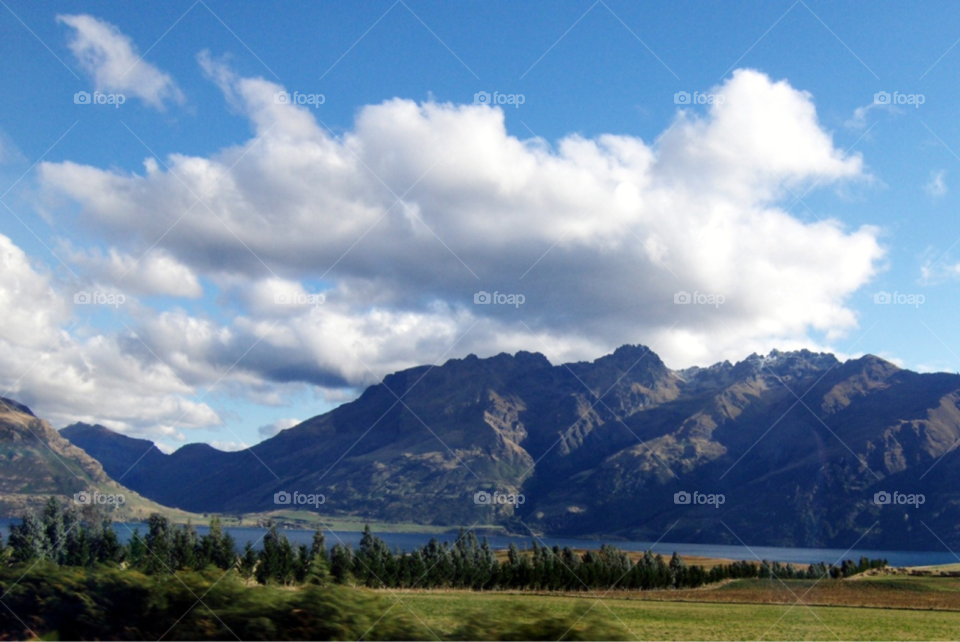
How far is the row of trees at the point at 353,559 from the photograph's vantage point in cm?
6072

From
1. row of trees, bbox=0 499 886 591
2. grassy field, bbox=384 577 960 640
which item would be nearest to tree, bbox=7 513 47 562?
row of trees, bbox=0 499 886 591

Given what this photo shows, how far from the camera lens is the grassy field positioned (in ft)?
54.1

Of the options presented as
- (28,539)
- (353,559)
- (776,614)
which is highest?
(28,539)

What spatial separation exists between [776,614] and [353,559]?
4681 cm

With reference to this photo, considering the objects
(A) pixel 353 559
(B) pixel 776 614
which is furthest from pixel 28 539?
(B) pixel 776 614

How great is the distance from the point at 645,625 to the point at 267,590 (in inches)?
1164

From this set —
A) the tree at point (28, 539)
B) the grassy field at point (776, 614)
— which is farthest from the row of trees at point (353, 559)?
the grassy field at point (776, 614)

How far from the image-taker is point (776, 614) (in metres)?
49.5

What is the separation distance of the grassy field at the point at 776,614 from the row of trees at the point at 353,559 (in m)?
18.6

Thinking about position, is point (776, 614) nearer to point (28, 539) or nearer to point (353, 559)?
point (353, 559)

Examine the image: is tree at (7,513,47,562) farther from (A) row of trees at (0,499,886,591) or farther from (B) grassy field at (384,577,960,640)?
(B) grassy field at (384,577,960,640)

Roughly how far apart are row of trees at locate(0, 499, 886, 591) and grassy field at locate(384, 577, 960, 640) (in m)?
18.6

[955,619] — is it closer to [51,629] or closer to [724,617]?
[724,617]

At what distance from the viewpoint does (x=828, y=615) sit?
49844mm
